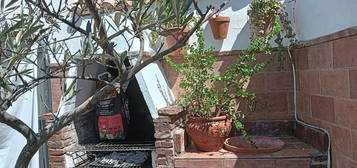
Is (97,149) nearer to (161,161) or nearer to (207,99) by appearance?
(161,161)

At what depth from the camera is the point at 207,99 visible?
3371mm

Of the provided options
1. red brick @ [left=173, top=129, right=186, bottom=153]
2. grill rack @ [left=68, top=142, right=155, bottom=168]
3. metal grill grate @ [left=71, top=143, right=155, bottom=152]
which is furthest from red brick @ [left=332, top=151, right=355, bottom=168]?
metal grill grate @ [left=71, top=143, right=155, bottom=152]

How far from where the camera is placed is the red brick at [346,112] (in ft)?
7.64

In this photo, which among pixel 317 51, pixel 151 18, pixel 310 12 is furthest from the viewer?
pixel 310 12

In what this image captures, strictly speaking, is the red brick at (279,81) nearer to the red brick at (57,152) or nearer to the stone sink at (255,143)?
the stone sink at (255,143)

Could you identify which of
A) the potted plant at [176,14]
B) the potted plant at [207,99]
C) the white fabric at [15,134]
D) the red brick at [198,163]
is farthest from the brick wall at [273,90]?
the potted plant at [176,14]

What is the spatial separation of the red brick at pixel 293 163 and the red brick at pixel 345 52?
91 centimetres

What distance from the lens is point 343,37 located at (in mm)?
2436

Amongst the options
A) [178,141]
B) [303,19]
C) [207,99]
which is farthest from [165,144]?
[303,19]

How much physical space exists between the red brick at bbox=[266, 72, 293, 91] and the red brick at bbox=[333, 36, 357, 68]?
46.0 inches

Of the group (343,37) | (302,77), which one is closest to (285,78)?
(302,77)

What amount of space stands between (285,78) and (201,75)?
1.12m

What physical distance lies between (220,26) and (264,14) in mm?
536

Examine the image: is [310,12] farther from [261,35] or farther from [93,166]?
[93,166]
